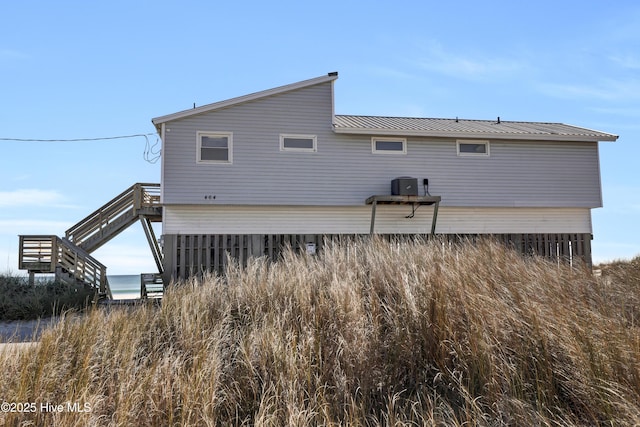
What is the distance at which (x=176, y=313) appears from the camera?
252 inches

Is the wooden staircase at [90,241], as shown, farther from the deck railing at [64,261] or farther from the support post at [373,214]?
the support post at [373,214]

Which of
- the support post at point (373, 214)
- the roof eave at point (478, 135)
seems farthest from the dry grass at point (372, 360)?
the roof eave at point (478, 135)

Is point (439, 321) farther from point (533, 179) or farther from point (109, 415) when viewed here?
point (533, 179)

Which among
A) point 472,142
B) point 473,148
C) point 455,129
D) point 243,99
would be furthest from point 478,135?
point 243,99

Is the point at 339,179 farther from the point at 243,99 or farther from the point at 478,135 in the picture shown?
the point at 478,135

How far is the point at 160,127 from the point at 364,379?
39.1 feet

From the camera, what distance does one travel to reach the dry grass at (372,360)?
150 inches

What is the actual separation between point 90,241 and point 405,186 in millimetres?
10406

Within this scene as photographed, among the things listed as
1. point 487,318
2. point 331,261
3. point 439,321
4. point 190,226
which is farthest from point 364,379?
point 190,226

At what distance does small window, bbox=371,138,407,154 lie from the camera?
15.2m

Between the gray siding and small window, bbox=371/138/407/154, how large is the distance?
0.18m

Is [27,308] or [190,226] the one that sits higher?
[190,226]

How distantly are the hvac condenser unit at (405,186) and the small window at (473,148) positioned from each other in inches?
92.7

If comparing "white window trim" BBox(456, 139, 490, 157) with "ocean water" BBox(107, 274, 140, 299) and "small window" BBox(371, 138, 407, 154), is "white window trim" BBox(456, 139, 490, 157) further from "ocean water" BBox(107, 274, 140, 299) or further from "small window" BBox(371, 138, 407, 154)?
"ocean water" BBox(107, 274, 140, 299)
